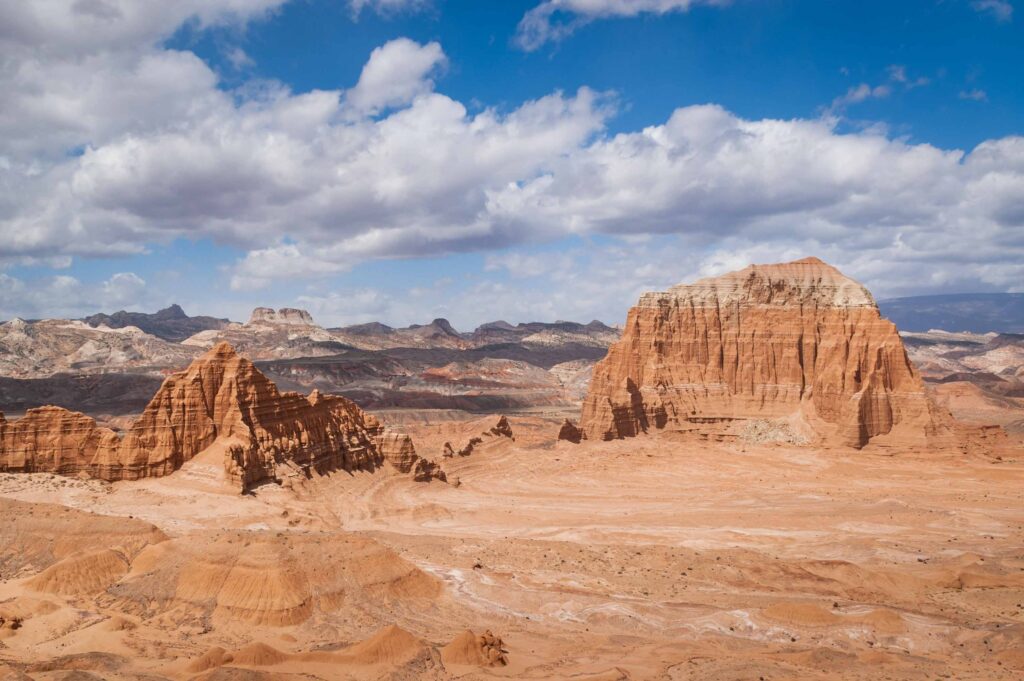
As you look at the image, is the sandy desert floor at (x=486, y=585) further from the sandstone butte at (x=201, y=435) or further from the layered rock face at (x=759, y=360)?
the layered rock face at (x=759, y=360)

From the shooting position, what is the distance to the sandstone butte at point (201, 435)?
4231cm

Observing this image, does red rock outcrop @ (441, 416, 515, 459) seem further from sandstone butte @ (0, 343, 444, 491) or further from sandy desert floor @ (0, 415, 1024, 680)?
sandstone butte @ (0, 343, 444, 491)

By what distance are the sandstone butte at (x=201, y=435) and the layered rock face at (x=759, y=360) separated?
115 feet

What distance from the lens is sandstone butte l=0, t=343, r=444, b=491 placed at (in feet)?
139

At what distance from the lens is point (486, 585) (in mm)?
32312

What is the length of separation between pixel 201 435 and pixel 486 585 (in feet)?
73.1

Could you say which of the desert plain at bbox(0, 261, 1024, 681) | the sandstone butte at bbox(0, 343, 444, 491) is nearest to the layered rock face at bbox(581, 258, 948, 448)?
the desert plain at bbox(0, 261, 1024, 681)

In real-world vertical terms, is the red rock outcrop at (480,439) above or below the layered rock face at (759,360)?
below

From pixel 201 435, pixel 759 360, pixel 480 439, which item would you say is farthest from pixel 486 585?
pixel 759 360

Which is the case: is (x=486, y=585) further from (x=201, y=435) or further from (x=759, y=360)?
(x=759, y=360)

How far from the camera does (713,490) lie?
58406 millimetres

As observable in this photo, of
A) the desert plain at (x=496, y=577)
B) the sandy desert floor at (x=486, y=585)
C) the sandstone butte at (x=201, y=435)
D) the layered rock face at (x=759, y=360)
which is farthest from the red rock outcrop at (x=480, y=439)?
the sandstone butte at (x=201, y=435)

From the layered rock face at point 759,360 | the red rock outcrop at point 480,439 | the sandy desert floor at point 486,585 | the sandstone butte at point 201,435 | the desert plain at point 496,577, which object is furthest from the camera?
the layered rock face at point 759,360

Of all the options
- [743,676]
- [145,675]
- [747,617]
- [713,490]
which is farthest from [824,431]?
[145,675]
